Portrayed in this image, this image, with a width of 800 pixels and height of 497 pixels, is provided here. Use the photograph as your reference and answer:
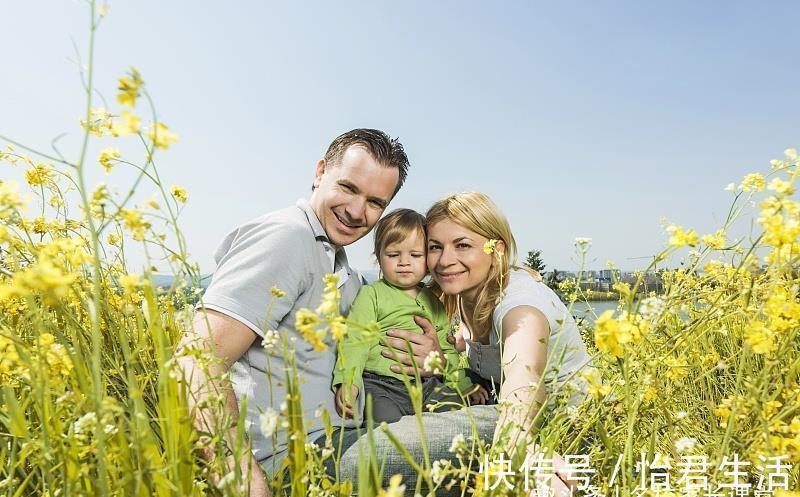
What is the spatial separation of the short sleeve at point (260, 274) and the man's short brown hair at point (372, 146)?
0.63 meters

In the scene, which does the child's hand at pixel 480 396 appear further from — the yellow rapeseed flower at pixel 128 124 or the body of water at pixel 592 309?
the yellow rapeseed flower at pixel 128 124

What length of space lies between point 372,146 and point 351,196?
1.01 feet

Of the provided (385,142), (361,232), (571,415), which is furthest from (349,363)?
(571,415)

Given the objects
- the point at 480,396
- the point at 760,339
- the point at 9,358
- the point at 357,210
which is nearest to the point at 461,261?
the point at 357,210

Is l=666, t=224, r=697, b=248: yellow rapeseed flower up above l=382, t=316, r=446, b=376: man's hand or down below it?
above

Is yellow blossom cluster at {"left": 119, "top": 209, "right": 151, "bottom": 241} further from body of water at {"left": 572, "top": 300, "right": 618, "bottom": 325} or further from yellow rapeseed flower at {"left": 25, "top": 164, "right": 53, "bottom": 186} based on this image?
yellow rapeseed flower at {"left": 25, "top": 164, "right": 53, "bottom": 186}

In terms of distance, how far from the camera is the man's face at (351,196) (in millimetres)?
2832

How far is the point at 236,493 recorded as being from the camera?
109cm

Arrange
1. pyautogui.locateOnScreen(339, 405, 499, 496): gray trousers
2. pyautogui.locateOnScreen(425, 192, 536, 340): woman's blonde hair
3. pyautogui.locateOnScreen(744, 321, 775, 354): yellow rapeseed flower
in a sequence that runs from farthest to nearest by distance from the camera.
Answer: pyautogui.locateOnScreen(425, 192, 536, 340): woman's blonde hair
pyautogui.locateOnScreen(339, 405, 499, 496): gray trousers
pyautogui.locateOnScreen(744, 321, 775, 354): yellow rapeseed flower

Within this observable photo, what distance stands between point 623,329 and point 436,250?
6.82 ft

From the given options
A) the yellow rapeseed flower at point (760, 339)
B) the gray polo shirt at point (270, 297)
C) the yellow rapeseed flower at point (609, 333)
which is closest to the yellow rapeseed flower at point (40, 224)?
the gray polo shirt at point (270, 297)

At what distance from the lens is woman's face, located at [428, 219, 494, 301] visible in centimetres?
294

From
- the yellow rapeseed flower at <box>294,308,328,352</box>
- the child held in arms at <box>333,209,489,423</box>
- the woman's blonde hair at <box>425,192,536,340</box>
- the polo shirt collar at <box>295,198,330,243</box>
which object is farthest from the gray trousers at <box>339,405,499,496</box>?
Answer: the yellow rapeseed flower at <box>294,308,328,352</box>

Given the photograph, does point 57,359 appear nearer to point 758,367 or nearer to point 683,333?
point 683,333
